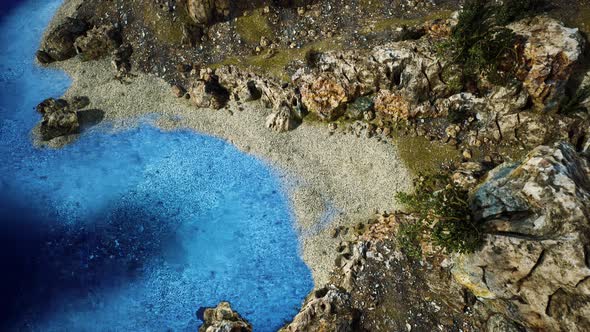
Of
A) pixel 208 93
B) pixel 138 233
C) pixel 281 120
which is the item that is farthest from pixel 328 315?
pixel 208 93

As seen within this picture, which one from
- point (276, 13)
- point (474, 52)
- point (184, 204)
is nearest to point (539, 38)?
point (474, 52)

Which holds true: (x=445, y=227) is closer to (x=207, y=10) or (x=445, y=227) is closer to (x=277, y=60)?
(x=277, y=60)

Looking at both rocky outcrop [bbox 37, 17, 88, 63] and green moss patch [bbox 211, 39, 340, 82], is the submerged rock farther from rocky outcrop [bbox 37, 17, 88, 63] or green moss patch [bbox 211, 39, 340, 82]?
green moss patch [bbox 211, 39, 340, 82]

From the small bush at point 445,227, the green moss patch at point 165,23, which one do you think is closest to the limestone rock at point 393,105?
the small bush at point 445,227

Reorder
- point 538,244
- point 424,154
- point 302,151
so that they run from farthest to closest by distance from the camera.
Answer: point 302,151 < point 424,154 < point 538,244

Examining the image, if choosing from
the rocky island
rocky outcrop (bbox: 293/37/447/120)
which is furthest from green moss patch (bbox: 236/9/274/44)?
rocky outcrop (bbox: 293/37/447/120)

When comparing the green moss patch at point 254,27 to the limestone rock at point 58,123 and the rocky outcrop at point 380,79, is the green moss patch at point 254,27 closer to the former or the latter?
the rocky outcrop at point 380,79
